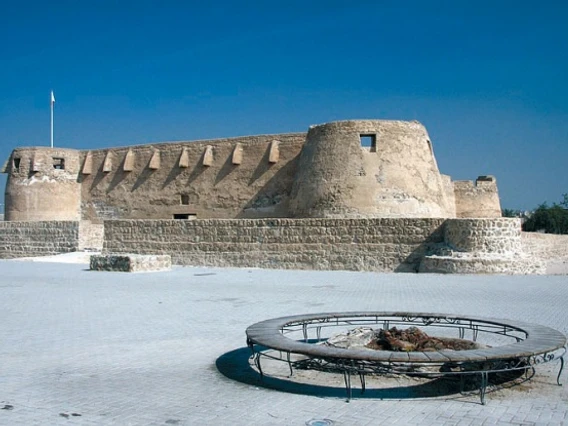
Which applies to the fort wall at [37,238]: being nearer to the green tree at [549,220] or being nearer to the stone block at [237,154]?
the stone block at [237,154]

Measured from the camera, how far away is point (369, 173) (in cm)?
1977

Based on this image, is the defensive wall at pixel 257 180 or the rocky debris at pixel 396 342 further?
the defensive wall at pixel 257 180

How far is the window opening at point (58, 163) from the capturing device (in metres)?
27.4

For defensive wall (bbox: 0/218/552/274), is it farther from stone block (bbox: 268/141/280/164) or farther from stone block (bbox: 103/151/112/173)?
stone block (bbox: 103/151/112/173)

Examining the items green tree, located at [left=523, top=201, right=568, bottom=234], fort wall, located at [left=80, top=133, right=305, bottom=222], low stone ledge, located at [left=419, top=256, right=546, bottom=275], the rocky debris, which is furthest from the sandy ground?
green tree, located at [left=523, top=201, right=568, bottom=234]

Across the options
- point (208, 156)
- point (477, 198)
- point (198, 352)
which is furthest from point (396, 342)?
point (477, 198)

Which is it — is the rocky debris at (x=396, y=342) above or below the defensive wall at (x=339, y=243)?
below

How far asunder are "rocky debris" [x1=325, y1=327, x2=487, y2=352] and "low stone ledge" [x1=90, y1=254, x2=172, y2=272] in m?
10.4

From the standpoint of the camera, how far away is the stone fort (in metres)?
14.9

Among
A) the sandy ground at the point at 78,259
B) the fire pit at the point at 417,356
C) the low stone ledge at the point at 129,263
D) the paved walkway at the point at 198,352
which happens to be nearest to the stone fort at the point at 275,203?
the sandy ground at the point at 78,259

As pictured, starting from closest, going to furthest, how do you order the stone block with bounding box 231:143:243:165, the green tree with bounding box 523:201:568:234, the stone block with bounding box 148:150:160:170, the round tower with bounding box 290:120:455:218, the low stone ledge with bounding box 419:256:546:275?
the low stone ledge with bounding box 419:256:546:275
the round tower with bounding box 290:120:455:218
the stone block with bounding box 231:143:243:165
the stone block with bounding box 148:150:160:170
the green tree with bounding box 523:201:568:234

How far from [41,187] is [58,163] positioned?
4.48ft

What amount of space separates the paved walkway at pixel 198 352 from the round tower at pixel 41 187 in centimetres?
1530

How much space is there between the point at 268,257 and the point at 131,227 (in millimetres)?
5233
